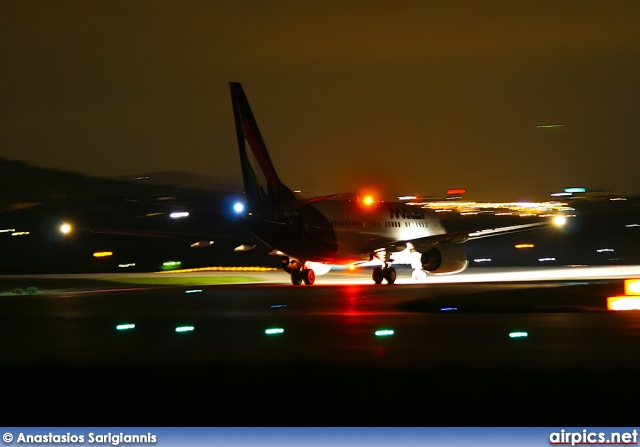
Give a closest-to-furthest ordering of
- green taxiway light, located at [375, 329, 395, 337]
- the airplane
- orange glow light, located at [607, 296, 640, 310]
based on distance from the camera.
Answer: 1. green taxiway light, located at [375, 329, 395, 337]
2. orange glow light, located at [607, 296, 640, 310]
3. the airplane

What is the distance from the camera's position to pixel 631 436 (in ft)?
28.0

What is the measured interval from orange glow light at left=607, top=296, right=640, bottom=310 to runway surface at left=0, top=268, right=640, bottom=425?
44 cm

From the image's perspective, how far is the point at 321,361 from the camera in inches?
559

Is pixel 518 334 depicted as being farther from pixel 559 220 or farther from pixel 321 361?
pixel 559 220

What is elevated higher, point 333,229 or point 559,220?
point 559,220

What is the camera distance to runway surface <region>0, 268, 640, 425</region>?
1031cm

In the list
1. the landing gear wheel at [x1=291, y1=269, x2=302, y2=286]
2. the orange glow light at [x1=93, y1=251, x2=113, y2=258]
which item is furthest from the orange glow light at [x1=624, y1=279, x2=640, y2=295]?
the orange glow light at [x1=93, y1=251, x2=113, y2=258]

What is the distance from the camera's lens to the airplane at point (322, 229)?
36438 millimetres

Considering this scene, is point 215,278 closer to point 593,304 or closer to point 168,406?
point 593,304

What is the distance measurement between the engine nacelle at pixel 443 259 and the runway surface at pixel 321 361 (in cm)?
1432

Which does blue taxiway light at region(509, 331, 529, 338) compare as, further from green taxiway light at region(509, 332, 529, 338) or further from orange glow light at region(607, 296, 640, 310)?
orange glow light at region(607, 296, 640, 310)

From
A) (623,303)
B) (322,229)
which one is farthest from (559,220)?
(623,303)

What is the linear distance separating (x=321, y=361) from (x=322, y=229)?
2346 centimetres

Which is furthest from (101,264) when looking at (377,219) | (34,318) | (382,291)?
(34,318)
